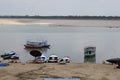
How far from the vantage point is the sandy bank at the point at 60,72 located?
2070 centimetres

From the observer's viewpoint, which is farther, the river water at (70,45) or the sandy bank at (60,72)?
the river water at (70,45)

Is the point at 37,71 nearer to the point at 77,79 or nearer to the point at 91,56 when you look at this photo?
the point at 77,79

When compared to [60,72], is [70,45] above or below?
above

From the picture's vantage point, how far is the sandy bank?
2070 cm

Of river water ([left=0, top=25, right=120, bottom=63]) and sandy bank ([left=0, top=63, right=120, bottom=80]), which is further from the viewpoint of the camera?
river water ([left=0, top=25, right=120, bottom=63])

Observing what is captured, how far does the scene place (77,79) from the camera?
1973cm

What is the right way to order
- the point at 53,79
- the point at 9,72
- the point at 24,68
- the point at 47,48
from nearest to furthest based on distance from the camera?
the point at 53,79 < the point at 9,72 < the point at 24,68 < the point at 47,48

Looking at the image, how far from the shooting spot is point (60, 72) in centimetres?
2222

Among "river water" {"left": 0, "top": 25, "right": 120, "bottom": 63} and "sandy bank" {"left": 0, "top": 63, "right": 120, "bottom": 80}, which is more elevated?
"river water" {"left": 0, "top": 25, "right": 120, "bottom": 63}

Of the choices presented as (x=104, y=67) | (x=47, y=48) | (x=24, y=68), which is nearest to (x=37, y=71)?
(x=24, y=68)

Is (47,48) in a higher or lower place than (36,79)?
higher

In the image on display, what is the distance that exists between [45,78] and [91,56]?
59.3ft

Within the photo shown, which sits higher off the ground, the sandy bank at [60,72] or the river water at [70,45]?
the river water at [70,45]

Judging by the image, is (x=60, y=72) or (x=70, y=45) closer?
(x=60, y=72)
